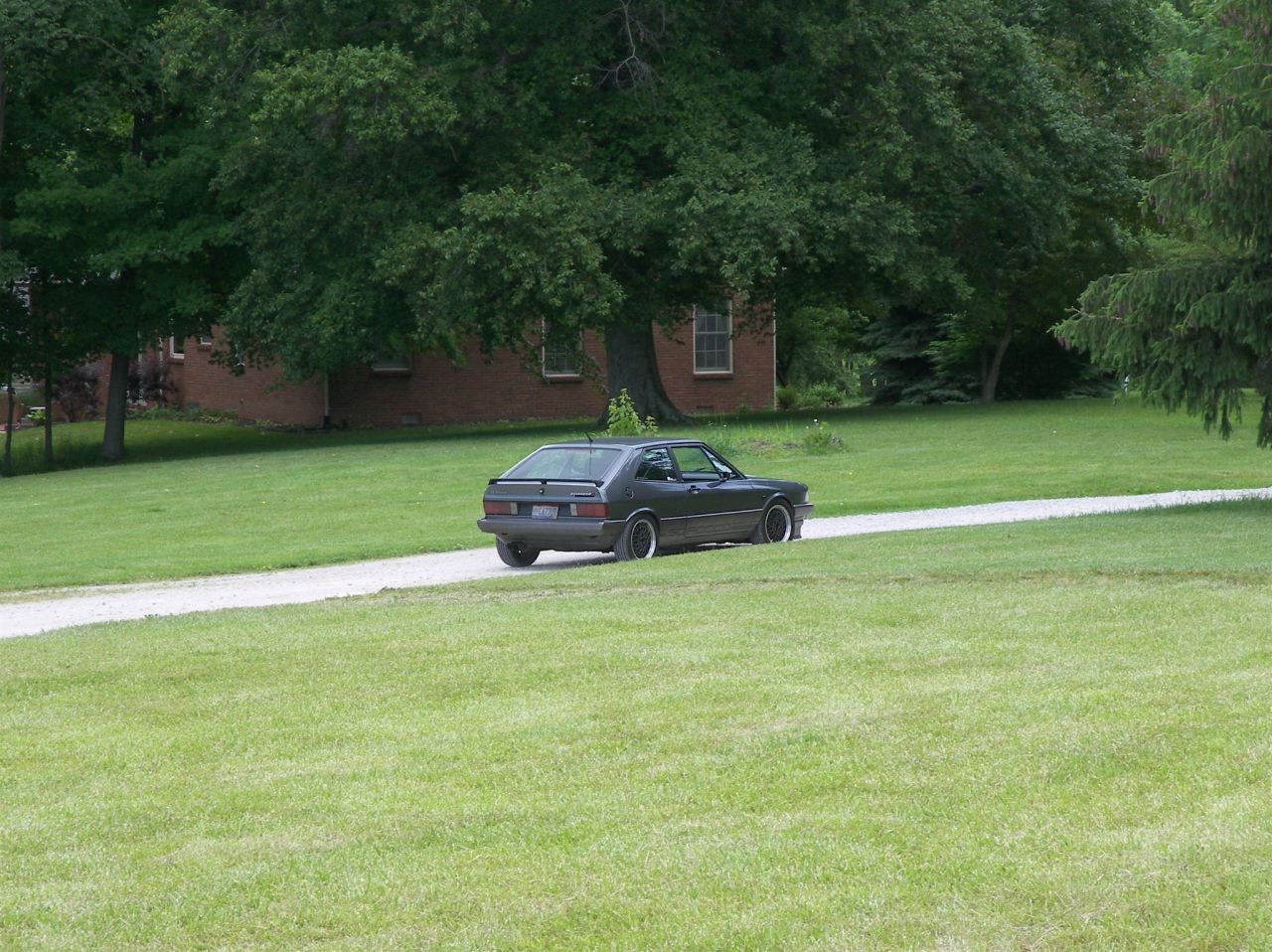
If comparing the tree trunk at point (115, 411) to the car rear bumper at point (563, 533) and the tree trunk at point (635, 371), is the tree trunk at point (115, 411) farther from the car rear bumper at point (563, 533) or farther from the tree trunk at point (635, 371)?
the car rear bumper at point (563, 533)

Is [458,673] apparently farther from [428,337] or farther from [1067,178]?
[1067,178]

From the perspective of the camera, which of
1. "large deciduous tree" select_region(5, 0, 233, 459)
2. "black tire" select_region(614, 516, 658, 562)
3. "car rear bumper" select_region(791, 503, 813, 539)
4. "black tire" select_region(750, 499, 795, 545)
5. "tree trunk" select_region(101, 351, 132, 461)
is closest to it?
"black tire" select_region(614, 516, 658, 562)

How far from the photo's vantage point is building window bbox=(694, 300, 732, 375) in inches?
1967

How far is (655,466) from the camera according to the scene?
18984 mm

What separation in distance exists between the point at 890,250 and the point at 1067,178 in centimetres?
781

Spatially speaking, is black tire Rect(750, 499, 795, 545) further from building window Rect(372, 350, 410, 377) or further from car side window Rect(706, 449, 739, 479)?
building window Rect(372, 350, 410, 377)

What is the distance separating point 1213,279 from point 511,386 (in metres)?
32.2

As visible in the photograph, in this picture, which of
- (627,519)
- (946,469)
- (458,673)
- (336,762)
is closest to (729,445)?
(946,469)

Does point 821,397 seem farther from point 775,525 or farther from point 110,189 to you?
point 775,525

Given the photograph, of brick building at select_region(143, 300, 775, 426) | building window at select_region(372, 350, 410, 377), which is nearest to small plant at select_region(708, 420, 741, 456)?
brick building at select_region(143, 300, 775, 426)

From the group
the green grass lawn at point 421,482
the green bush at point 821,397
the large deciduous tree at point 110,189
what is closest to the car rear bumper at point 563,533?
the green grass lawn at point 421,482

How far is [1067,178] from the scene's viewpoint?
4012 centimetres

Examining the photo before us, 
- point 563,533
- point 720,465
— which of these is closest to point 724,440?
point 720,465

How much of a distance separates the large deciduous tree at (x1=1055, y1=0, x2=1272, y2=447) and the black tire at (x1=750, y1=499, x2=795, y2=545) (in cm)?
370
